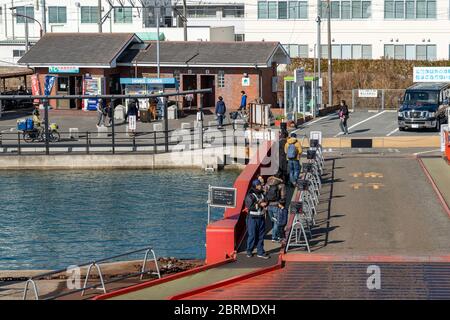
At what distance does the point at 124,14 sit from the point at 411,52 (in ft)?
84.6

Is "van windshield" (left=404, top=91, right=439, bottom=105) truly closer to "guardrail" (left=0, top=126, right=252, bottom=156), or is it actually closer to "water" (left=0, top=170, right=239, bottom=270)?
"guardrail" (left=0, top=126, right=252, bottom=156)

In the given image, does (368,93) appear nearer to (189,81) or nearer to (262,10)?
(189,81)

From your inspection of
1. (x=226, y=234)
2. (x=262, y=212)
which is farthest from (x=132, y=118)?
(x=262, y=212)

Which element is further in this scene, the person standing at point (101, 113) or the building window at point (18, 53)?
the building window at point (18, 53)

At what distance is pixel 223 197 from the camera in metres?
24.5

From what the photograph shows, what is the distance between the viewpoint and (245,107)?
2200 inches

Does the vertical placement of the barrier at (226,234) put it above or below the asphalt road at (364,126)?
below

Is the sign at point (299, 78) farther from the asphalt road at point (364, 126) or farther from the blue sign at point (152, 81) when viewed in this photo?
the blue sign at point (152, 81)

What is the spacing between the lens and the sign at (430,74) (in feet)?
197

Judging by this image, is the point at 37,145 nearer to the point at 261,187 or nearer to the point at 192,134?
the point at 192,134

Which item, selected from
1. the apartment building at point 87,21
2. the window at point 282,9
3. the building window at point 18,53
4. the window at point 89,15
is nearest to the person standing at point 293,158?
the apartment building at point 87,21

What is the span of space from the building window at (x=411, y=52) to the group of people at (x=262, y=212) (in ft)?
215
